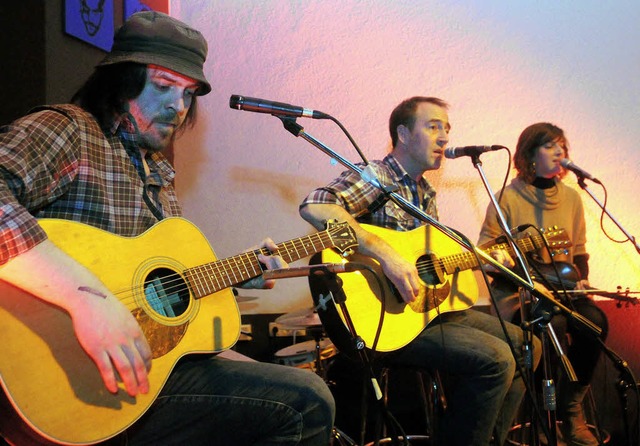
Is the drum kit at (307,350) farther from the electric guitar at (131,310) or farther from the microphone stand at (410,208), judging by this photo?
the microphone stand at (410,208)

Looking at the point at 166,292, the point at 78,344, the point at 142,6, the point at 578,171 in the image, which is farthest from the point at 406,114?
the point at 78,344

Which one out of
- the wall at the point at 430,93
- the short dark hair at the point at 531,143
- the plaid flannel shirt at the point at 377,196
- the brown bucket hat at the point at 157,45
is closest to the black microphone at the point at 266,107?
the brown bucket hat at the point at 157,45

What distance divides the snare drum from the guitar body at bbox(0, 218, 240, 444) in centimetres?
136

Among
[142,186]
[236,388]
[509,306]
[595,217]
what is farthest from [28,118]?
[595,217]

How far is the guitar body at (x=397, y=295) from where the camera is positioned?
261 cm

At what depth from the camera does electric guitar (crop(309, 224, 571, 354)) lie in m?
2.61

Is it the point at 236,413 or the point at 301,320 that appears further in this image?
the point at 301,320

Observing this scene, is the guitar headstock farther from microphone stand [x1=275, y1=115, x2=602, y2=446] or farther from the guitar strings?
microphone stand [x1=275, y1=115, x2=602, y2=446]

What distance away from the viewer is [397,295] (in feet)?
9.09

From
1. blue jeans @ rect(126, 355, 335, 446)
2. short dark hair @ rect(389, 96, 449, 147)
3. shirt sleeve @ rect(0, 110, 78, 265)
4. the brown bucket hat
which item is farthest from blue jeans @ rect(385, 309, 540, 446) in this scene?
shirt sleeve @ rect(0, 110, 78, 265)

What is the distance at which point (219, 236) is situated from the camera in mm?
4383

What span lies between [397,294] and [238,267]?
93 centimetres

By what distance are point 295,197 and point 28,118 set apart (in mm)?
2635

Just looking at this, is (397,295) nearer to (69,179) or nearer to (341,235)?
(341,235)
